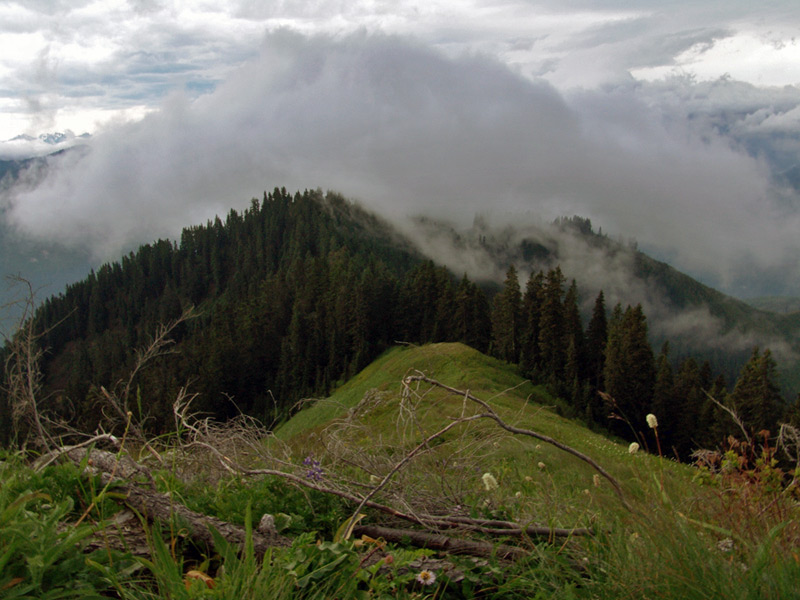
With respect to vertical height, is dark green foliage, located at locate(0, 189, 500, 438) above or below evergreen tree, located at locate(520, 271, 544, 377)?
below

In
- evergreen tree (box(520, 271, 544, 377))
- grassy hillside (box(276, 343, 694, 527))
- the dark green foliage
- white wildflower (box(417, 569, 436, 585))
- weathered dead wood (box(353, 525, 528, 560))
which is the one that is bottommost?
the dark green foliage

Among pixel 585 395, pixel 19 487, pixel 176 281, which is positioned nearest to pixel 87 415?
pixel 585 395

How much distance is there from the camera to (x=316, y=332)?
259 ft

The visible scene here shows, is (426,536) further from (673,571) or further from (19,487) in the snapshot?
(19,487)

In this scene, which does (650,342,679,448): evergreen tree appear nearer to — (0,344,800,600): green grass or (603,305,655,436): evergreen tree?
(603,305,655,436): evergreen tree

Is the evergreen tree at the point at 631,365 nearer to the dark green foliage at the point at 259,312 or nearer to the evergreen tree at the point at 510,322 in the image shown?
the evergreen tree at the point at 510,322

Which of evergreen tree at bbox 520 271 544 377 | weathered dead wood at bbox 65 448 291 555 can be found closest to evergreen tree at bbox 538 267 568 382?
evergreen tree at bbox 520 271 544 377

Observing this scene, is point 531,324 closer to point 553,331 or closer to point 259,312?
point 553,331

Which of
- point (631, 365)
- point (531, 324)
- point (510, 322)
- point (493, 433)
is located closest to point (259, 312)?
point (510, 322)

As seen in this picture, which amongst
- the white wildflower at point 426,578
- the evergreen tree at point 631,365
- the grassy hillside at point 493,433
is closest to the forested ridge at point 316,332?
the evergreen tree at point 631,365

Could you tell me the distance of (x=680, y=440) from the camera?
169 ft

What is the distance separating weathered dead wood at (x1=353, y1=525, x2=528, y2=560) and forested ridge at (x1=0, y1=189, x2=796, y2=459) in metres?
2.64

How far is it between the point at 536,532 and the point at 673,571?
3.69ft

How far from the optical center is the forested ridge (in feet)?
166
